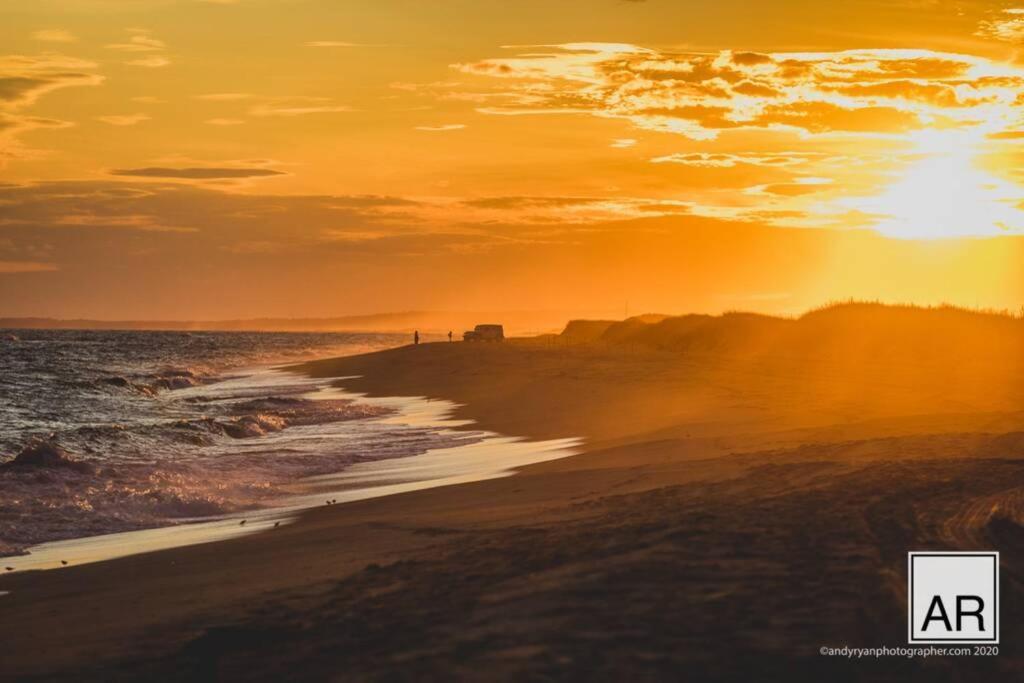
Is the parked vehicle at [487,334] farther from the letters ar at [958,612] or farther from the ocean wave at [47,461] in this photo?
the letters ar at [958,612]

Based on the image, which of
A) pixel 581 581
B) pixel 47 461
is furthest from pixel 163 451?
pixel 581 581

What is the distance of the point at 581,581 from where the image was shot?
25.3 ft

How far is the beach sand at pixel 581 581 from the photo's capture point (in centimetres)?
644

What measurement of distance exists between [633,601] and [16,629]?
18.1 ft

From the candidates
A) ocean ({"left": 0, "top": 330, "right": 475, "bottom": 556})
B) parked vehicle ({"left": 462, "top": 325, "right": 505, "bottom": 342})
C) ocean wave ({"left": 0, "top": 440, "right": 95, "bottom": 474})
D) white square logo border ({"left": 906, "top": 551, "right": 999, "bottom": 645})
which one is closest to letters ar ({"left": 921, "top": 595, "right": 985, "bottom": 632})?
white square logo border ({"left": 906, "top": 551, "right": 999, "bottom": 645})

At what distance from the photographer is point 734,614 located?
6770mm

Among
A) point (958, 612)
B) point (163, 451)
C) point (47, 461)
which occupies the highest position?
point (958, 612)

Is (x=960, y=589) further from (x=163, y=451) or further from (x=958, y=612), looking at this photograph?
(x=163, y=451)

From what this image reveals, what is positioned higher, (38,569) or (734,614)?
(734,614)

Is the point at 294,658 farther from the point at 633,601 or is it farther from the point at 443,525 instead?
the point at 443,525

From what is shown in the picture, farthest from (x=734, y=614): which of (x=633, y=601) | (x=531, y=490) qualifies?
(x=531, y=490)

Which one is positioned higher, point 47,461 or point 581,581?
point 581,581

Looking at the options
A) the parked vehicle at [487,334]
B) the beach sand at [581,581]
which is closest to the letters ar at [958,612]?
the beach sand at [581,581]

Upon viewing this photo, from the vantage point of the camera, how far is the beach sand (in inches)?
254
